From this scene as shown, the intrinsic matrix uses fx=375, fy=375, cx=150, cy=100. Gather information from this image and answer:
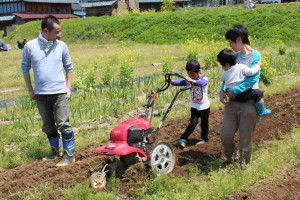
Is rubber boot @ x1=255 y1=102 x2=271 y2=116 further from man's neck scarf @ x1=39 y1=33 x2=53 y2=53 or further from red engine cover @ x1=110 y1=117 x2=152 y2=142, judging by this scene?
man's neck scarf @ x1=39 y1=33 x2=53 y2=53

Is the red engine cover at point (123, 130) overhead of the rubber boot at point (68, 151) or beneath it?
overhead

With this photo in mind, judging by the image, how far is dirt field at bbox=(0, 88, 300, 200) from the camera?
155 inches

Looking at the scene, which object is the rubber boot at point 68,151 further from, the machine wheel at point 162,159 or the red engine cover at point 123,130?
the machine wheel at point 162,159

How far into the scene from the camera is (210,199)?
12.2 feet

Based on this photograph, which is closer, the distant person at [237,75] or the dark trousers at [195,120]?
the distant person at [237,75]

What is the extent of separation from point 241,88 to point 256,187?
42.3 inches

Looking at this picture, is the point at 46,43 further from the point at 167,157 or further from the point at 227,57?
the point at 227,57

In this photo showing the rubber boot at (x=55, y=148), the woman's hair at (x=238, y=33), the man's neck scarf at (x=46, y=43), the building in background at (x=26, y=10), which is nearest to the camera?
the woman's hair at (x=238, y=33)

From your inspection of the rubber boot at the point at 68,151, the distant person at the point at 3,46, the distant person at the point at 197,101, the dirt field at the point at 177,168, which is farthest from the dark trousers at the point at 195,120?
the distant person at the point at 3,46

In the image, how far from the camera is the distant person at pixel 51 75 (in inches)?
183

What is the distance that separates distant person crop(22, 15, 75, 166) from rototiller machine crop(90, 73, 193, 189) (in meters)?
0.85

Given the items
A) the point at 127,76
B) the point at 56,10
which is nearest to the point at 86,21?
the point at 56,10

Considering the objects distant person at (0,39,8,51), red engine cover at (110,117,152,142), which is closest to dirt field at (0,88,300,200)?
red engine cover at (110,117,152,142)

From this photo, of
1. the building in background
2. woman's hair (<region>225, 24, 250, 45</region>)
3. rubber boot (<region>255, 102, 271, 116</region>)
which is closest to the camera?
woman's hair (<region>225, 24, 250, 45</region>)
